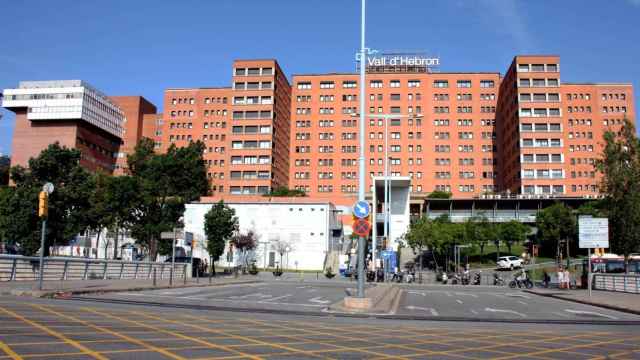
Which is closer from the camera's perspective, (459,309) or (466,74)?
(459,309)

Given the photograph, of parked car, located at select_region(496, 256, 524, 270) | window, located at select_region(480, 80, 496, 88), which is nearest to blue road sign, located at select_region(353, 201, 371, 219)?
parked car, located at select_region(496, 256, 524, 270)

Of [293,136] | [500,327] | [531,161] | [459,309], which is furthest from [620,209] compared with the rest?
[293,136]

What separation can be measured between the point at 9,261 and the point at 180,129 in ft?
349

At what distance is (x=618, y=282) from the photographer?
33.0 m

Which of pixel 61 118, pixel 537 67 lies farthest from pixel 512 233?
pixel 61 118

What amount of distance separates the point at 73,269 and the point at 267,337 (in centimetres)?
1990

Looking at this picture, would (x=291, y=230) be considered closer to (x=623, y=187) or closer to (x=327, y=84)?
(x=623, y=187)

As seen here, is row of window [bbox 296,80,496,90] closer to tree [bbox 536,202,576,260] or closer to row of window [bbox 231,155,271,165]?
row of window [bbox 231,155,271,165]

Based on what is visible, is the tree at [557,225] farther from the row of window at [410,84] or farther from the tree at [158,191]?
the row of window at [410,84]

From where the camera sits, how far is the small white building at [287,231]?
7238 centimetres

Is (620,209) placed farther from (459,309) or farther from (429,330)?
(429,330)

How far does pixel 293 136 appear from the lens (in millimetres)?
124688

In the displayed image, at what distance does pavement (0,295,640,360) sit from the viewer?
8219 millimetres

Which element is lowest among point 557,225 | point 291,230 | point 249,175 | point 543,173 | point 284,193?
point 291,230
